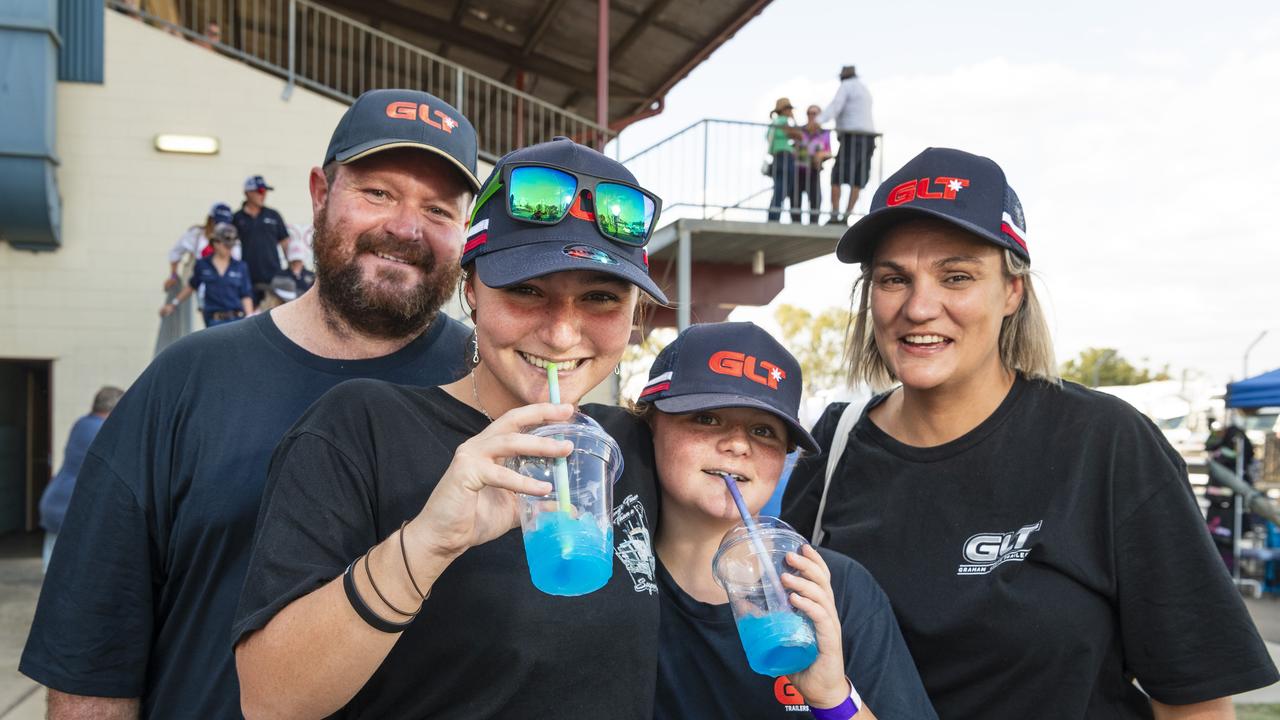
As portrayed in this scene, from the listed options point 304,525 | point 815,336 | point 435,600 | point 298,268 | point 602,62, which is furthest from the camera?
point 815,336

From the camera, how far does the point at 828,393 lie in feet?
30.0

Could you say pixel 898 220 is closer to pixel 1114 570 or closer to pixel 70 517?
pixel 1114 570

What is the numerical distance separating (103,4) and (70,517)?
1147cm

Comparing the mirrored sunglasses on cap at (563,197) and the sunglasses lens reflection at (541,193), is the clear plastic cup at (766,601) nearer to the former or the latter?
the mirrored sunglasses on cap at (563,197)

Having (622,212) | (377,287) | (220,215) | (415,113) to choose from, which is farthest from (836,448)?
(220,215)

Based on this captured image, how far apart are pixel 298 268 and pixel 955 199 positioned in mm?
7918

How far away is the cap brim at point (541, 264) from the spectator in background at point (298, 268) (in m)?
7.32

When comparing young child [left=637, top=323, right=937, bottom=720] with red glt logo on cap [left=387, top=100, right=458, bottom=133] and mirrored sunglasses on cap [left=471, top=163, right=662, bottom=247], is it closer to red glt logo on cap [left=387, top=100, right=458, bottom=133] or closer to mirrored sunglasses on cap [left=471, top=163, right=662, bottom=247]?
mirrored sunglasses on cap [left=471, top=163, right=662, bottom=247]

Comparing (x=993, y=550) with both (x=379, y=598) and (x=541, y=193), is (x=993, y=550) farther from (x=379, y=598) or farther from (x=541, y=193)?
(x=379, y=598)

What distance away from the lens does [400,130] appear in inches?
86.2

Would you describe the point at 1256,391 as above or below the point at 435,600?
below

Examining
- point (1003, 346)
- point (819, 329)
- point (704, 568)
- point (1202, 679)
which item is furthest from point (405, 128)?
point (819, 329)

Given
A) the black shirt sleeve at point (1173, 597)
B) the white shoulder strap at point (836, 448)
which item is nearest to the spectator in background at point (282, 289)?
the white shoulder strap at point (836, 448)

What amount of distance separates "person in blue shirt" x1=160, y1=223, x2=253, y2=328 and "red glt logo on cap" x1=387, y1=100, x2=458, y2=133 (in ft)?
21.8
